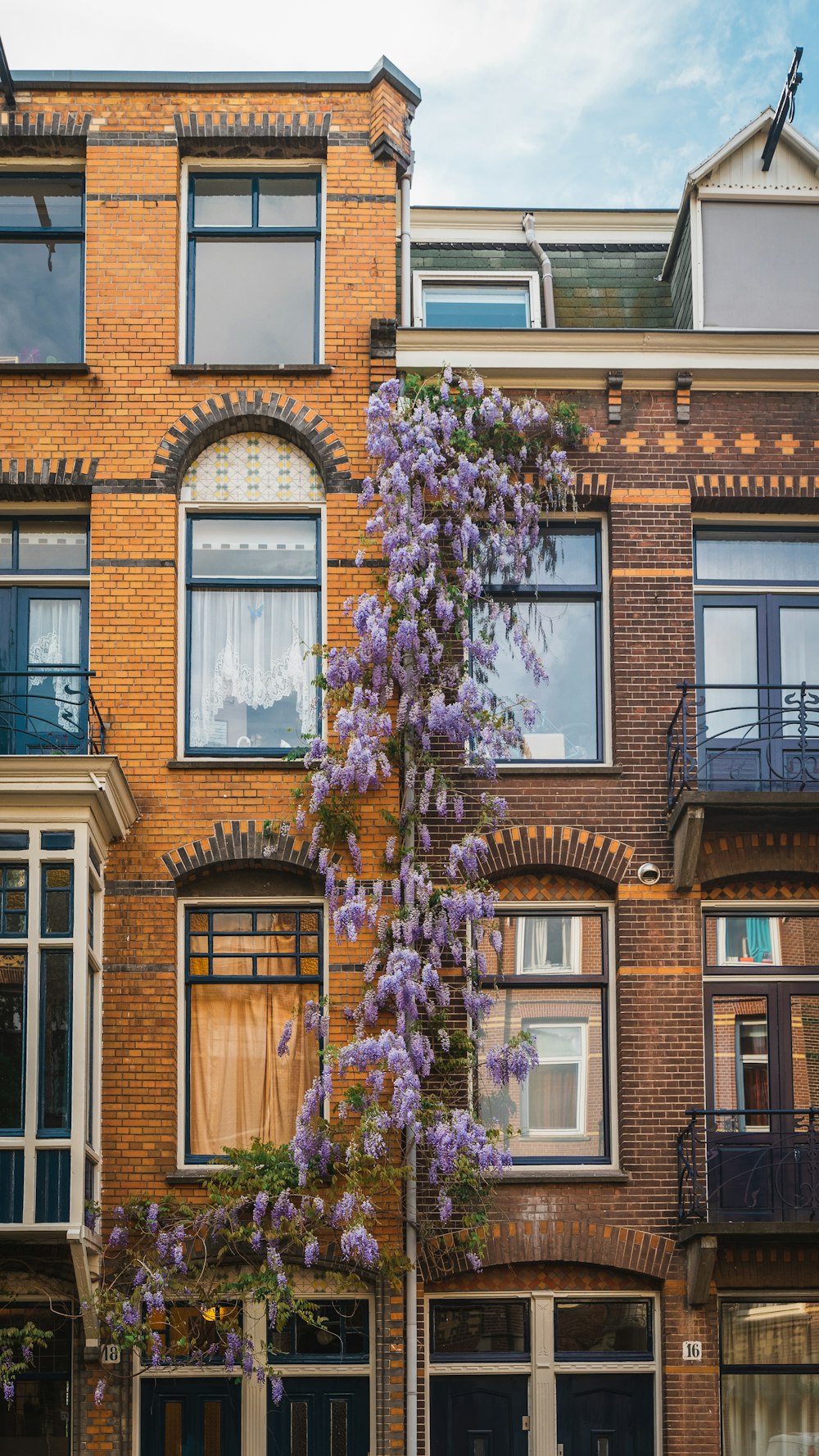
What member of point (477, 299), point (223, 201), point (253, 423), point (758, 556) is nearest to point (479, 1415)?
point (758, 556)

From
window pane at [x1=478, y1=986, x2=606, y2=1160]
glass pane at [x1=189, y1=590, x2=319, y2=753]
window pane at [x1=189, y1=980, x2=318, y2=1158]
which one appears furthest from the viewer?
glass pane at [x1=189, y1=590, x2=319, y2=753]

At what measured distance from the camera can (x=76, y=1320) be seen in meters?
15.8

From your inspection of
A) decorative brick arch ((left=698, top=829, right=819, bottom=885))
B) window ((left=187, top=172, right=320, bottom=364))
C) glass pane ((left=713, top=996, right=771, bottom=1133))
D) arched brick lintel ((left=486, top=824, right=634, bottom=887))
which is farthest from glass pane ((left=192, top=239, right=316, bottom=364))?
glass pane ((left=713, top=996, right=771, bottom=1133))

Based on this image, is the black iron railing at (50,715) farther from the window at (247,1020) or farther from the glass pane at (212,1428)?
the glass pane at (212,1428)

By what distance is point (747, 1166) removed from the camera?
16.5 meters

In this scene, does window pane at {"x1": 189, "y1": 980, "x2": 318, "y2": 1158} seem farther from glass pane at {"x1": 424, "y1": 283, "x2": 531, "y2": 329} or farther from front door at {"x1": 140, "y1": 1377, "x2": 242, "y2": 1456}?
glass pane at {"x1": 424, "y1": 283, "x2": 531, "y2": 329}

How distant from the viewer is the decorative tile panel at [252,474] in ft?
58.3

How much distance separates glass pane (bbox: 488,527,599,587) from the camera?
59.2 ft

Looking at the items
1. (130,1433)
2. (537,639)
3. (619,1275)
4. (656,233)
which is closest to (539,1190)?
(619,1275)

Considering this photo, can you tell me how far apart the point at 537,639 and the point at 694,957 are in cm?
332

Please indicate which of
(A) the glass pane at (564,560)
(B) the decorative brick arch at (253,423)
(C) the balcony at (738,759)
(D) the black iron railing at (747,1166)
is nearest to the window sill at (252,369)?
(B) the decorative brick arch at (253,423)

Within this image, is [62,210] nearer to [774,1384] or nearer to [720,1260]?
[720,1260]

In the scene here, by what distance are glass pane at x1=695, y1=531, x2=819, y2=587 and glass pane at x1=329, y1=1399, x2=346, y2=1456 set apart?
8.10 m

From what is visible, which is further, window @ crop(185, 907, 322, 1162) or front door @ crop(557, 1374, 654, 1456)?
window @ crop(185, 907, 322, 1162)
